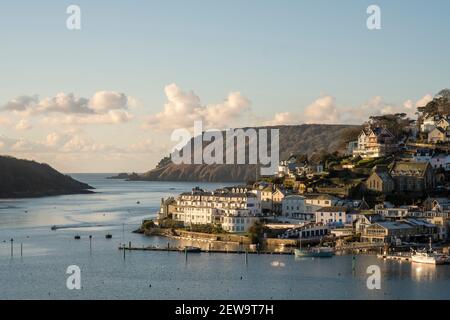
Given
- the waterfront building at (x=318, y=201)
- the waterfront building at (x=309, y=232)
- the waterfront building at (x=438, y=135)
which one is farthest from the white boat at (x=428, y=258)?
the waterfront building at (x=438, y=135)

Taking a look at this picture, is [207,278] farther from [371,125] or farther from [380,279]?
[371,125]

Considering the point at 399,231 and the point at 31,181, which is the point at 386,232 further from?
the point at 31,181

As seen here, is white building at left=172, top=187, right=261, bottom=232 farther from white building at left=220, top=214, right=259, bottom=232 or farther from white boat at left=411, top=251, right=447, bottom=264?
white boat at left=411, top=251, right=447, bottom=264

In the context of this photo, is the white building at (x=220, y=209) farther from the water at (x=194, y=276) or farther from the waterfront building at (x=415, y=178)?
the waterfront building at (x=415, y=178)

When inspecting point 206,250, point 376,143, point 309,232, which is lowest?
point 206,250

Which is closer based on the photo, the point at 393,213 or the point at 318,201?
the point at 393,213

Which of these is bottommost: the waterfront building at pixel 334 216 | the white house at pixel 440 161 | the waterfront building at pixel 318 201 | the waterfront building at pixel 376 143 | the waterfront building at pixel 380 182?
the waterfront building at pixel 334 216

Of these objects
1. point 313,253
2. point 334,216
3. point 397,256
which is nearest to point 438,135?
point 334,216
